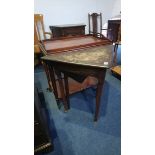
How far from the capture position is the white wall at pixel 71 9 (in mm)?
3262

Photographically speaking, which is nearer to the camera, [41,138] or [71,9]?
[41,138]

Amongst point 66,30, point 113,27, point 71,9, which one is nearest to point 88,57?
point 66,30

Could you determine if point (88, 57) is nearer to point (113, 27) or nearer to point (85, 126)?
point (85, 126)

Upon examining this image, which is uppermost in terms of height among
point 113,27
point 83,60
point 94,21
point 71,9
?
→ point 71,9

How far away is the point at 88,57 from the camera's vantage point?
4.28ft

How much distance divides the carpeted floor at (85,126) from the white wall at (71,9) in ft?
7.08

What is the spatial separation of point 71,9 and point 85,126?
307 centimetres

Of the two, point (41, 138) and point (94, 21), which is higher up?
point (94, 21)
